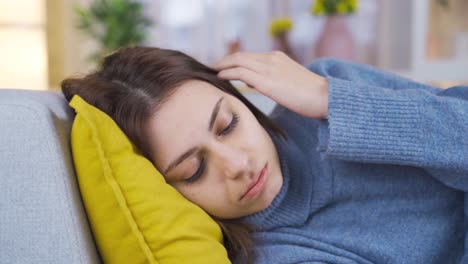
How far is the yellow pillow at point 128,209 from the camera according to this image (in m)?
0.77

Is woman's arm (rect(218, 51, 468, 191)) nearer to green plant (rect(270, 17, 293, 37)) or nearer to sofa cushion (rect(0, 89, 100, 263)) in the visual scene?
sofa cushion (rect(0, 89, 100, 263))

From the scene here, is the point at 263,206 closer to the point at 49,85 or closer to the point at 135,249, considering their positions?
the point at 135,249

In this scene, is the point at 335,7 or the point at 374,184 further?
the point at 335,7

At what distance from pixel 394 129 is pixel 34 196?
596 mm

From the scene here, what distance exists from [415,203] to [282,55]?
40 cm

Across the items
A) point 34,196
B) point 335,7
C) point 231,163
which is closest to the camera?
point 34,196

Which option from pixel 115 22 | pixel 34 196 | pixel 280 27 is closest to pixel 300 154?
pixel 34 196

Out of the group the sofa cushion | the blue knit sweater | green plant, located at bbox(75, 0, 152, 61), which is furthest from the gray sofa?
green plant, located at bbox(75, 0, 152, 61)

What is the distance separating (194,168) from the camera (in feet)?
3.04

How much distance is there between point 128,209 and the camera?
0.77m

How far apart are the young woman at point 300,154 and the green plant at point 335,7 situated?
1.60 metres

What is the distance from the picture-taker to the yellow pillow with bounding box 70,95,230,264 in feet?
2.52

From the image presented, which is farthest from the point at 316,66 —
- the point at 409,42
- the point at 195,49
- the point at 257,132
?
the point at 195,49

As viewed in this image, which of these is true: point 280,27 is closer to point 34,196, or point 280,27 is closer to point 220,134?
point 220,134
